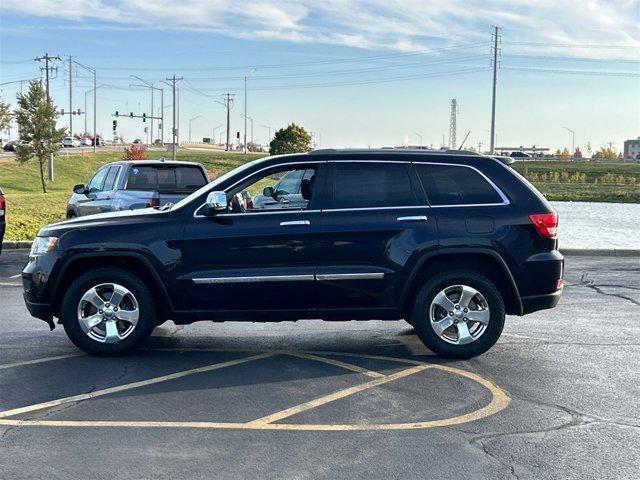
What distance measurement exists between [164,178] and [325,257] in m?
7.85

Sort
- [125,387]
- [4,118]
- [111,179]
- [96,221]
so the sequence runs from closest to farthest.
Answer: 1. [125,387]
2. [96,221]
3. [111,179]
4. [4,118]

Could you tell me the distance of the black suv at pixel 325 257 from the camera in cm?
714

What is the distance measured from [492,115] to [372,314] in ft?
190

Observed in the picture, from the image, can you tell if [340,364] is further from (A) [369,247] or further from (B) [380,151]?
(B) [380,151]

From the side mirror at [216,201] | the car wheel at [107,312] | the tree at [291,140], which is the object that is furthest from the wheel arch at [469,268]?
the tree at [291,140]

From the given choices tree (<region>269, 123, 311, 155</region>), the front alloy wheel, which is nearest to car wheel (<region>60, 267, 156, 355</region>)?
the front alloy wheel

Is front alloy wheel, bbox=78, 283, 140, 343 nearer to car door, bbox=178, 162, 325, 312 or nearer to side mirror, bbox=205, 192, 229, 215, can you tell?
car door, bbox=178, 162, 325, 312

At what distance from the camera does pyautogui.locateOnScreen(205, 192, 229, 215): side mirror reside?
7.08 m

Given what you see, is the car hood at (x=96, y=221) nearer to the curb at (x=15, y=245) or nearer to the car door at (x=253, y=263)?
the car door at (x=253, y=263)

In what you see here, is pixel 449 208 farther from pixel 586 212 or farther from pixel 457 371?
pixel 586 212

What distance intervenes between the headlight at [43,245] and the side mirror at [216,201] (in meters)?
1.49

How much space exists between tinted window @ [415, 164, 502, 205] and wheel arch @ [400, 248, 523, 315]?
0.49 m

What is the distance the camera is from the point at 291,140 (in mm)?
70875

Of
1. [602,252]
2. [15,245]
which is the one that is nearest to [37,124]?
[15,245]
